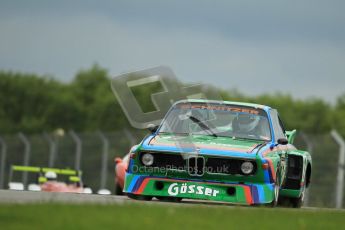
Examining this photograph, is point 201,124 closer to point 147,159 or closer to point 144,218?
point 147,159

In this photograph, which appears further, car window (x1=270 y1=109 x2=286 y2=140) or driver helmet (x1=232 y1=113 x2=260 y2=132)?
car window (x1=270 y1=109 x2=286 y2=140)

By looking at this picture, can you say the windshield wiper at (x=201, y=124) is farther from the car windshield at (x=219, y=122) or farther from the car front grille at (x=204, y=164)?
the car front grille at (x=204, y=164)

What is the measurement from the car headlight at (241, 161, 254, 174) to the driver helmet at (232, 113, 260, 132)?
1.37 metres

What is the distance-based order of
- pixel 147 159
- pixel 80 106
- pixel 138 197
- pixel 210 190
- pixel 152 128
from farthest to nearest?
pixel 80 106 → pixel 152 128 → pixel 138 197 → pixel 147 159 → pixel 210 190

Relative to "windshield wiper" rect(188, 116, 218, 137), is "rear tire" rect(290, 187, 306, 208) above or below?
below

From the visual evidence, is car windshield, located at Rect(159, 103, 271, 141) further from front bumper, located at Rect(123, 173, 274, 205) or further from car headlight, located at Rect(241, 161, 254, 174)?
front bumper, located at Rect(123, 173, 274, 205)

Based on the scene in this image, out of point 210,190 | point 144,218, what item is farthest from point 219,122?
point 144,218

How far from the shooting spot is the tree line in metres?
97.2

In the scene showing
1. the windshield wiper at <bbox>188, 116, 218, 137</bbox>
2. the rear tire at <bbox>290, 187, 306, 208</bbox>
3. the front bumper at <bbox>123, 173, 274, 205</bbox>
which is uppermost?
the windshield wiper at <bbox>188, 116, 218, 137</bbox>

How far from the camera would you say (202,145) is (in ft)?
49.0

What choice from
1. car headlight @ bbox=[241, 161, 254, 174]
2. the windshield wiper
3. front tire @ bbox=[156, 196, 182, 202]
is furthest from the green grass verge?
the windshield wiper

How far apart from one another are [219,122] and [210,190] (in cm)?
183

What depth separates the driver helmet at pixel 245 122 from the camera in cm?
1596

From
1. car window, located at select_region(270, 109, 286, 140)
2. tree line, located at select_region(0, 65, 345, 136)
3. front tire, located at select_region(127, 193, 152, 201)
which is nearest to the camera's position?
front tire, located at select_region(127, 193, 152, 201)
